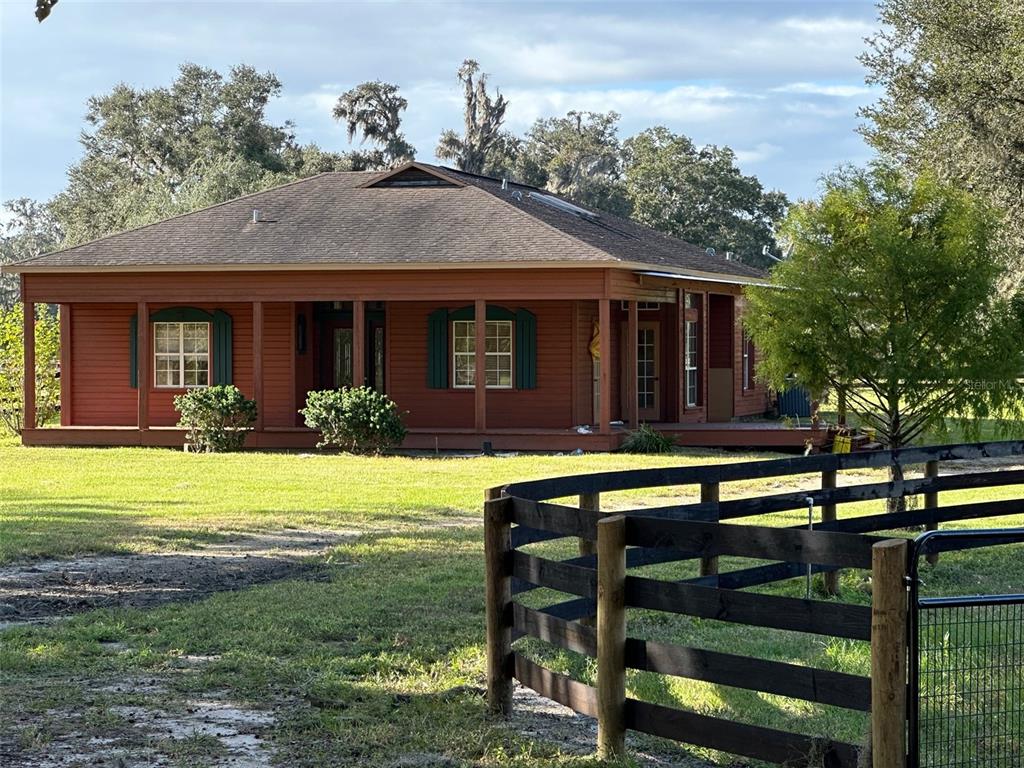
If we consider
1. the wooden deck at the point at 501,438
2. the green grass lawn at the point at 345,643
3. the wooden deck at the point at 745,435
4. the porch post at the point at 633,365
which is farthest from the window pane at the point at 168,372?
the green grass lawn at the point at 345,643

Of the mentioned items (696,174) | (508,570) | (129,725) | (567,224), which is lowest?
(129,725)

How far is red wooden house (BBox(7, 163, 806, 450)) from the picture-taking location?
23.9 metres

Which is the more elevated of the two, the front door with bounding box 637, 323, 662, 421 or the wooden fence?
the front door with bounding box 637, 323, 662, 421

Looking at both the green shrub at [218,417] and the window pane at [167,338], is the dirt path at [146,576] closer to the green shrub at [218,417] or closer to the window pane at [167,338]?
the green shrub at [218,417]

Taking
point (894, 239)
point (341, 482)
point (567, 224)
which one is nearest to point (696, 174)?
point (567, 224)

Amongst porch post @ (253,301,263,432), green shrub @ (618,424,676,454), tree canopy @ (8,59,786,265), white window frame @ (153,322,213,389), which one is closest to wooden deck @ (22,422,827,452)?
green shrub @ (618,424,676,454)

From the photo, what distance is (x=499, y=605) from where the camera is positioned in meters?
6.80

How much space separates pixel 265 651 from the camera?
8.08 m

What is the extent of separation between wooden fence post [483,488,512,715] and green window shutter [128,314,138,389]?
2084 cm

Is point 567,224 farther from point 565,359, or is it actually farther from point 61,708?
point 61,708

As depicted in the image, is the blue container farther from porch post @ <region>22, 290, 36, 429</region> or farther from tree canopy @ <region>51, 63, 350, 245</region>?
tree canopy @ <region>51, 63, 350, 245</region>

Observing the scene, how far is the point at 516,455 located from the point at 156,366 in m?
7.77

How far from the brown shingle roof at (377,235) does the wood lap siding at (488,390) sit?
147 cm

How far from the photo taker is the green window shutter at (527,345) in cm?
2511
